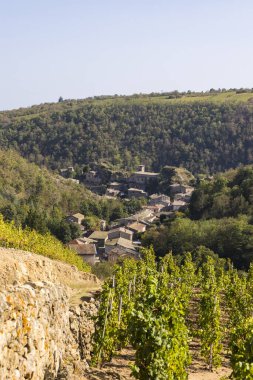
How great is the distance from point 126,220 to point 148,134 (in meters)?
57.8

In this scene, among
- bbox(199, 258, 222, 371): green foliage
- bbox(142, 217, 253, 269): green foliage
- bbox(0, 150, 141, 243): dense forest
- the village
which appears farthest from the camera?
bbox(0, 150, 141, 243): dense forest

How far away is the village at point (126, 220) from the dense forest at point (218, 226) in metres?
4.48

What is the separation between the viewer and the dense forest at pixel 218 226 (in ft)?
158

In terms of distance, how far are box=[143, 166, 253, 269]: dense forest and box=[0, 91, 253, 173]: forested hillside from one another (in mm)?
46496

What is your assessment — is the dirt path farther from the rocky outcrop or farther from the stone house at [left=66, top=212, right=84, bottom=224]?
the stone house at [left=66, top=212, right=84, bottom=224]

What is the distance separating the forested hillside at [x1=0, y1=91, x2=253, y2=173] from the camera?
379 feet

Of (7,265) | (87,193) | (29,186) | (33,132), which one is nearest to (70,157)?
(33,132)

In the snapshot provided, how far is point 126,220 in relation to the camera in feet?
237

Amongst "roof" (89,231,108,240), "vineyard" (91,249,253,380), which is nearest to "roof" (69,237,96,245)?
"roof" (89,231,108,240)

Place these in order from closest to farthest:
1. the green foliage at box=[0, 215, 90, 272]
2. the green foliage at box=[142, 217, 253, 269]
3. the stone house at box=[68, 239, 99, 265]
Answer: the green foliage at box=[0, 215, 90, 272]
the green foliage at box=[142, 217, 253, 269]
the stone house at box=[68, 239, 99, 265]

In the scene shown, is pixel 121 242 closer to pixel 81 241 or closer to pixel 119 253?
pixel 119 253

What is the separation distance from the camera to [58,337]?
14.0 meters

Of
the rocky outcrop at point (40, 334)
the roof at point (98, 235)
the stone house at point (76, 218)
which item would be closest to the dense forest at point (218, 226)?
the roof at point (98, 235)

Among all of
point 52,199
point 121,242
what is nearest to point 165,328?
point 121,242
